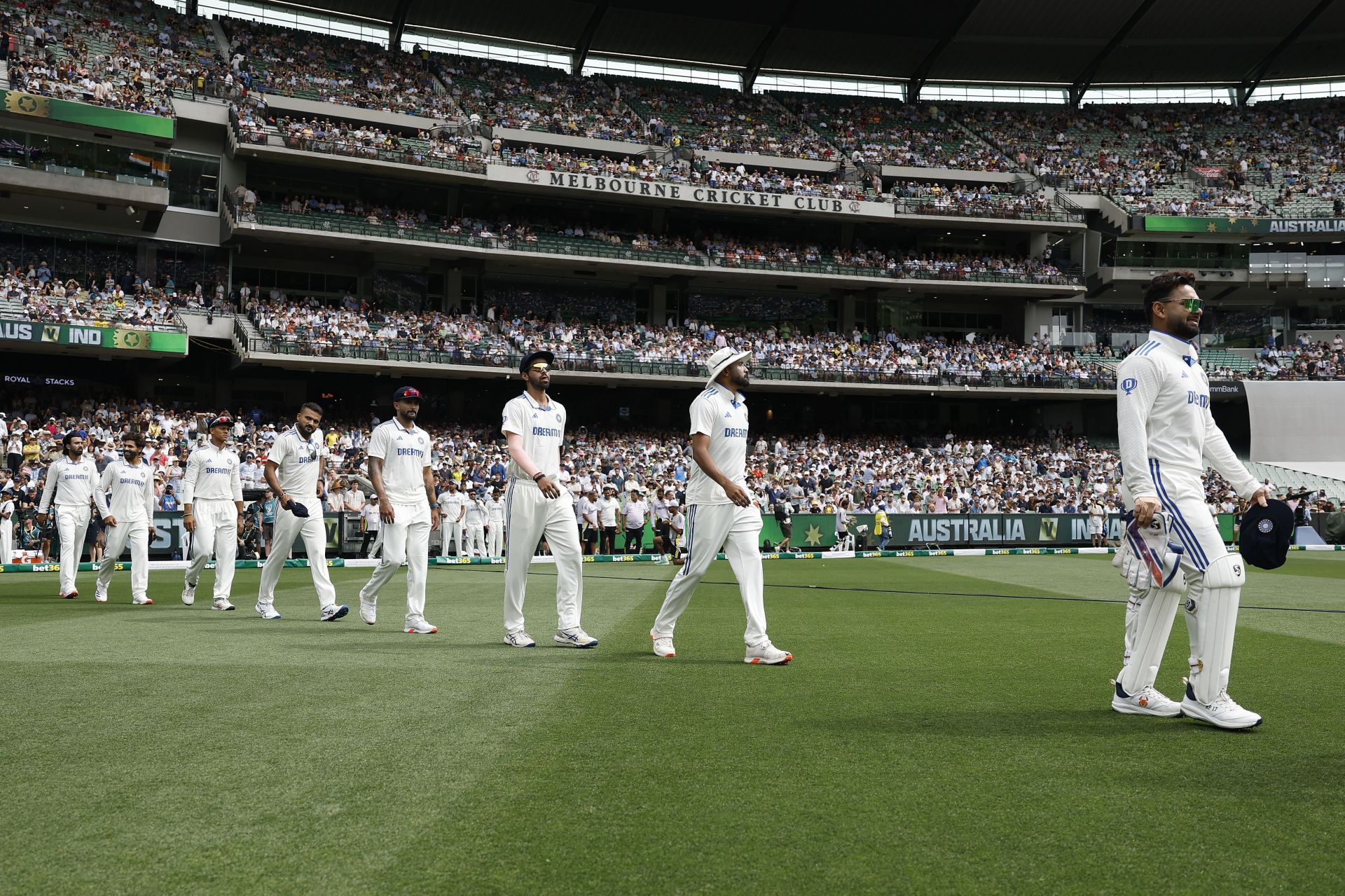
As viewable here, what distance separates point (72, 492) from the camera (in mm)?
14164

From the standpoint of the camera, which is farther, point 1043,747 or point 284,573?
point 284,573

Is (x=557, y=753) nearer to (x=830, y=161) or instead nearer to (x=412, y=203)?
(x=412, y=203)

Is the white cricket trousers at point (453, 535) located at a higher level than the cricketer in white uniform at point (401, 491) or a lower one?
lower

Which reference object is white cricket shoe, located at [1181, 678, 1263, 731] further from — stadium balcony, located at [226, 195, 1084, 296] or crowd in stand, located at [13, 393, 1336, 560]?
stadium balcony, located at [226, 195, 1084, 296]

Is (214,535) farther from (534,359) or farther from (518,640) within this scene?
(534,359)

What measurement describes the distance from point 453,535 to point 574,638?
18.3 metres

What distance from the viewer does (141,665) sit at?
7.26 meters

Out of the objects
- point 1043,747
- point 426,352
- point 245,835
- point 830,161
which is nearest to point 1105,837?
point 1043,747

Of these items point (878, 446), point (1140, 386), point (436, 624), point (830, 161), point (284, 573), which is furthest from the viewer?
point (830, 161)

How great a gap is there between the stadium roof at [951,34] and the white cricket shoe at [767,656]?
167ft

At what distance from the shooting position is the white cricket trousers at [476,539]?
1036 inches

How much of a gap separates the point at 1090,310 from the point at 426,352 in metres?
35.3

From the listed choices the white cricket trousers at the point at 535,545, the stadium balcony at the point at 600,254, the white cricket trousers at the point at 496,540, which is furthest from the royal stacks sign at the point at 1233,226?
the white cricket trousers at the point at 535,545

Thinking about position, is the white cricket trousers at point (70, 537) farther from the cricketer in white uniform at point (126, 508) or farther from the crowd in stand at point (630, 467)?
the crowd in stand at point (630, 467)
